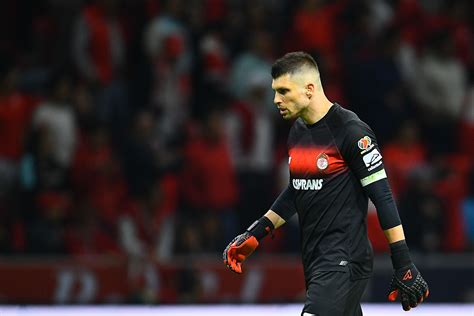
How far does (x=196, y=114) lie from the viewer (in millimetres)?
11672

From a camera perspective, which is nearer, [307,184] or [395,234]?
[395,234]

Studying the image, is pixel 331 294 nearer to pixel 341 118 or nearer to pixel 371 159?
pixel 371 159

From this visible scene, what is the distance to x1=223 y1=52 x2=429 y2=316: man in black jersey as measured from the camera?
5398 mm

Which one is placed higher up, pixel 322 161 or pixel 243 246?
pixel 322 161

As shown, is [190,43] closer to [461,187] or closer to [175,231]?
[175,231]

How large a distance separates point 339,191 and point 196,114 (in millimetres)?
6263

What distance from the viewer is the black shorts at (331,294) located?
5.41 metres

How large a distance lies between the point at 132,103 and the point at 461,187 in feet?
11.4

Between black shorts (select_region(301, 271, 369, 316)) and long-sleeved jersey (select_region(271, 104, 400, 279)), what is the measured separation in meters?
0.04

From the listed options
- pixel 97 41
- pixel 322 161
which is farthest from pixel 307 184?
pixel 97 41

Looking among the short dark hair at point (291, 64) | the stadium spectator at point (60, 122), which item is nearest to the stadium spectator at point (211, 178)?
the stadium spectator at point (60, 122)

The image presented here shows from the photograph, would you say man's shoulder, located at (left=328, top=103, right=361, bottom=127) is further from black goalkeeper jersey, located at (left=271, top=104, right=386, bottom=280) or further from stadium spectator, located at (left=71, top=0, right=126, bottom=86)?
stadium spectator, located at (left=71, top=0, right=126, bottom=86)

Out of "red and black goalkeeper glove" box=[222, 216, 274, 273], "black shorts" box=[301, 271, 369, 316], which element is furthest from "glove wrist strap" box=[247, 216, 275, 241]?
"black shorts" box=[301, 271, 369, 316]

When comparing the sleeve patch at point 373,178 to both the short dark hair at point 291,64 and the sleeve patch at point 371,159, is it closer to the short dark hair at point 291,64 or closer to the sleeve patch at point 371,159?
the sleeve patch at point 371,159
